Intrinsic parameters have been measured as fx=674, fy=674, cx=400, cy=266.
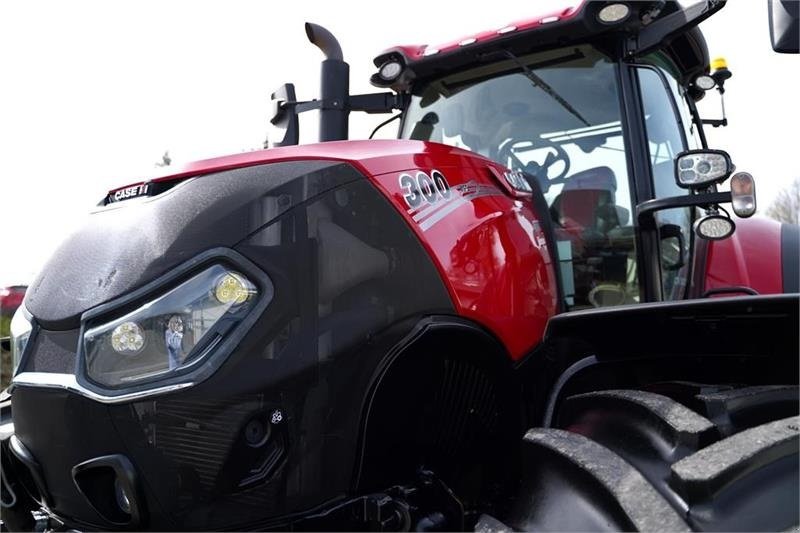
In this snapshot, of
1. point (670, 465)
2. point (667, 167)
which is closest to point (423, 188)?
point (670, 465)

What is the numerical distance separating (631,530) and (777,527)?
11.8 inches

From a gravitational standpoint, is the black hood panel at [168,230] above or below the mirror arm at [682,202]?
below

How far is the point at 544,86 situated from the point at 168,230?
1646mm

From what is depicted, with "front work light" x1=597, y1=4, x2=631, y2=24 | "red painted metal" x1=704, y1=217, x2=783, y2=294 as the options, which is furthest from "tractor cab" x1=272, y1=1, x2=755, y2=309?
"red painted metal" x1=704, y1=217, x2=783, y2=294

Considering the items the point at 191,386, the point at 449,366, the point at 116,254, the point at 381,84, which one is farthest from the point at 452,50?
the point at 191,386

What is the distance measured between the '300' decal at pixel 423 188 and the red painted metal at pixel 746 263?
5.86ft

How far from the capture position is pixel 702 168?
7.39ft

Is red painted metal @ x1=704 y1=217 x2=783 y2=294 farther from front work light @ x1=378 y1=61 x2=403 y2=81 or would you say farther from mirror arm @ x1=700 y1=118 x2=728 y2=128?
front work light @ x1=378 y1=61 x2=403 y2=81

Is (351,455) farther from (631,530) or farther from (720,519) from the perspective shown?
(720,519)

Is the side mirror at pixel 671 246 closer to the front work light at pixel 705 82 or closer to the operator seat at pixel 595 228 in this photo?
the operator seat at pixel 595 228

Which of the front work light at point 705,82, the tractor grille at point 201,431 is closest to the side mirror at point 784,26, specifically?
the tractor grille at point 201,431

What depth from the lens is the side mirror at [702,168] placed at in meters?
2.23

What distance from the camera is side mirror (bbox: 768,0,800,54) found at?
4.71 feet

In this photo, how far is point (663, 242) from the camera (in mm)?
2693
